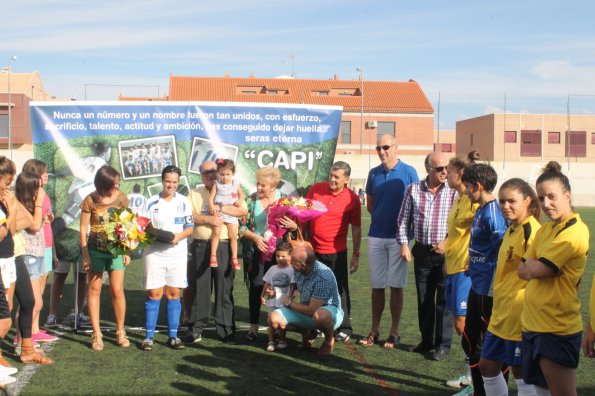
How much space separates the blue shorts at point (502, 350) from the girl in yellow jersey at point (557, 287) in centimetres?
39

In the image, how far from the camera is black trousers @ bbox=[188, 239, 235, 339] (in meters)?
7.57

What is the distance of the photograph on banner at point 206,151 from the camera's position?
809 cm

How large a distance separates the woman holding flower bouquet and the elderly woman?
1.29 meters

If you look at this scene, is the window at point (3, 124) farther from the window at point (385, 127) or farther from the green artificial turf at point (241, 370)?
the green artificial turf at point (241, 370)

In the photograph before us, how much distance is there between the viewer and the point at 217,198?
747cm

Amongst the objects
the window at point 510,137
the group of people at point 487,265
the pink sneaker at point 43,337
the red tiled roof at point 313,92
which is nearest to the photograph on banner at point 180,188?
the pink sneaker at point 43,337

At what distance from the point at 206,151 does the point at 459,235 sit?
3.40 metres

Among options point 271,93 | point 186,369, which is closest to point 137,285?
point 186,369

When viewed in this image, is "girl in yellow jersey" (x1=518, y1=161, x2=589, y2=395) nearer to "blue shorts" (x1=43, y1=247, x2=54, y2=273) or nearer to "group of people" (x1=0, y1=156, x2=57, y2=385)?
Result: "group of people" (x1=0, y1=156, x2=57, y2=385)

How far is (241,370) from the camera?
6410 millimetres

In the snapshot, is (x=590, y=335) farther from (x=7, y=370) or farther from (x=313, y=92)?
(x=313, y=92)

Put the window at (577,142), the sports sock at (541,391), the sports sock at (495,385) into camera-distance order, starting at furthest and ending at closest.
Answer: the window at (577,142)
the sports sock at (495,385)
the sports sock at (541,391)

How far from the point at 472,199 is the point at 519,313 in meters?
1.07

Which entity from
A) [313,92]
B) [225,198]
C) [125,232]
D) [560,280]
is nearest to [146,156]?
[225,198]
